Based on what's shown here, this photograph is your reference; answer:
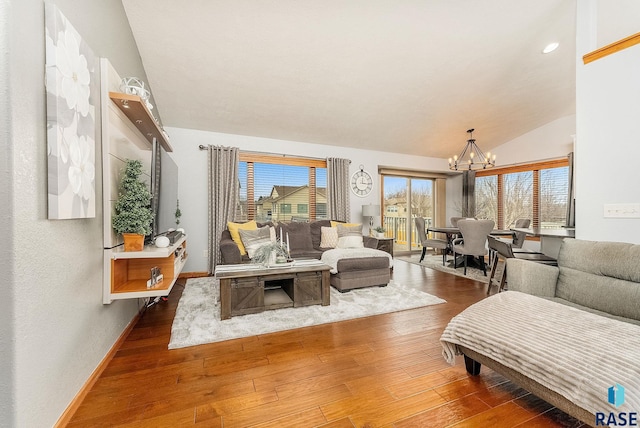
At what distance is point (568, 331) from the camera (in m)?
1.36

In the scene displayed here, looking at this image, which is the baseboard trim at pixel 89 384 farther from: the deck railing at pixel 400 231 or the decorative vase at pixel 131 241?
the deck railing at pixel 400 231

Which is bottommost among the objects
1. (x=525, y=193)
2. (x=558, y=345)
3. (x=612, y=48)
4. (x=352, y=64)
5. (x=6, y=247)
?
(x=558, y=345)

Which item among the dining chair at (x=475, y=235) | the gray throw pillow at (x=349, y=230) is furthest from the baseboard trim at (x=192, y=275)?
the dining chair at (x=475, y=235)

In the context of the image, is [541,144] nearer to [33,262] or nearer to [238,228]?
[238,228]

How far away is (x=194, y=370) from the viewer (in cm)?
178

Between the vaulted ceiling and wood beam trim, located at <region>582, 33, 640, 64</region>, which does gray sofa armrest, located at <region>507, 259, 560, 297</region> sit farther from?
the vaulted ceiling

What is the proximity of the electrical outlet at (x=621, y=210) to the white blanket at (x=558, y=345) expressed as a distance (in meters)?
1.21

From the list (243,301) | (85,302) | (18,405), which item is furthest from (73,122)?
(243,301)

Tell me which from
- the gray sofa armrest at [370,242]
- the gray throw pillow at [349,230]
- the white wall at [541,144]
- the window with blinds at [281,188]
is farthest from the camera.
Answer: the white wall at [541,144]

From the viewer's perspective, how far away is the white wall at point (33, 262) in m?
1.01

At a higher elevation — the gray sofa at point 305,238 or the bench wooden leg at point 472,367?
the gray sofa at point 305,238

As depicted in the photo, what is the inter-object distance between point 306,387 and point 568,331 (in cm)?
150

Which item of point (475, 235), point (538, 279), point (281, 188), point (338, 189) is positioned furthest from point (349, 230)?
point (538, 279)

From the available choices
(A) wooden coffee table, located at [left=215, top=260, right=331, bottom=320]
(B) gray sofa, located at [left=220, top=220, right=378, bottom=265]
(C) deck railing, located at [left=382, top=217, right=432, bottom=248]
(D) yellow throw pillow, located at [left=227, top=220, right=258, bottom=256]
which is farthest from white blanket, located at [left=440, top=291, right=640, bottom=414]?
(C) deck railing, located at [left=382, top=217, right=432, bottom=248]
